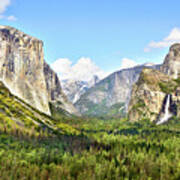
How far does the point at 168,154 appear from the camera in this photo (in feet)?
630

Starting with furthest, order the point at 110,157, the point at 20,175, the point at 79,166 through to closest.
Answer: the point at 110,157 < the point at 79,166 < the point at 20,175

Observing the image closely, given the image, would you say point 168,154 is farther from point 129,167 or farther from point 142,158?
point 129,167

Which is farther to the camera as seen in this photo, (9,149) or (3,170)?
(9,149)

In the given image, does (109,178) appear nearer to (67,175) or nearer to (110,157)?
(67,175)

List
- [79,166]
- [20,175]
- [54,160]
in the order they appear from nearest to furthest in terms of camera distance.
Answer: [20,175] < [79,166] < [54,160]

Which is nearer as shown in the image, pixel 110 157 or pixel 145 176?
pixel 145 176

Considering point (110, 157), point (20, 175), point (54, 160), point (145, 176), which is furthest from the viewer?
point (110, 157)

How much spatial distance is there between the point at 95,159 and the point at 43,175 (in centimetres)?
4482

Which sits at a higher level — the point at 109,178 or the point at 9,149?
the point at 9,149

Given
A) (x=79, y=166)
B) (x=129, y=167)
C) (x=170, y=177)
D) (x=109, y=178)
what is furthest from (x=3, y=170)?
(x=170, y=177)

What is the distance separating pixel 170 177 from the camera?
150 meters

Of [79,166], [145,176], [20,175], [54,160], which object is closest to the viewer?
[20,175]

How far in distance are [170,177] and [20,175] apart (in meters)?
81.0

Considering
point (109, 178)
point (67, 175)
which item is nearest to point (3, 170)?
point (67, 175)
